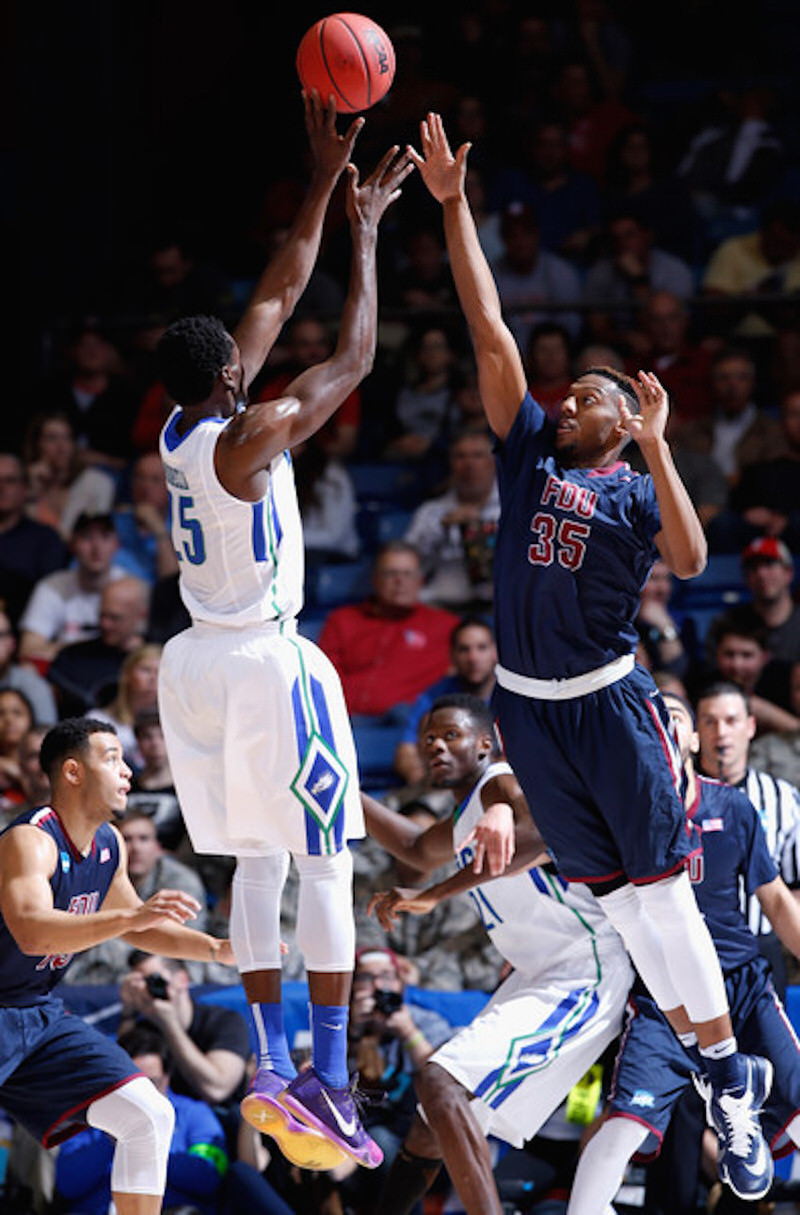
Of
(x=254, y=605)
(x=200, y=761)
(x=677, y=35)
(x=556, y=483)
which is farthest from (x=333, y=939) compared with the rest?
(x=677, y=35)

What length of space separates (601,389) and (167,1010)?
11.2ft

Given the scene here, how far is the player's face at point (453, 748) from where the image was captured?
6.72 metres

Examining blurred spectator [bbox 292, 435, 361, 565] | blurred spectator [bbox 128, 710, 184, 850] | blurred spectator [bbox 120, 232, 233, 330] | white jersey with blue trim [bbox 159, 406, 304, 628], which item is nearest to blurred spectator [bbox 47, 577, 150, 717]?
blurred spectator [bbox 128, 710, 184, 850]

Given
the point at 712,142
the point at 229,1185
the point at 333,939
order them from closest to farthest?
the point at 333,939
the point at 229,1185
the point at 712,142

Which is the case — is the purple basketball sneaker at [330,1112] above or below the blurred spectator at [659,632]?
below

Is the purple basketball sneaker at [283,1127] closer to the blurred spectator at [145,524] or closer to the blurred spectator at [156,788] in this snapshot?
the blurred spectator at [156,788]

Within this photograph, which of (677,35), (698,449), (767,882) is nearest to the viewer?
(767,882)

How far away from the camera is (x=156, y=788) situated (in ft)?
28.9

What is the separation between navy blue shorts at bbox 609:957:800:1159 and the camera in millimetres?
6344

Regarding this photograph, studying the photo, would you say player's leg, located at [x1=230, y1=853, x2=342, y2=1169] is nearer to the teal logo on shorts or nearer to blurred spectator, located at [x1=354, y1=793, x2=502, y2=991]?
the teal logo on shorts

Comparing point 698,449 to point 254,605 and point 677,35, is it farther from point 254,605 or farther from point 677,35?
point 254,605

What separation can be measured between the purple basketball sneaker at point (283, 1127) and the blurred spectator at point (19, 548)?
5.73m

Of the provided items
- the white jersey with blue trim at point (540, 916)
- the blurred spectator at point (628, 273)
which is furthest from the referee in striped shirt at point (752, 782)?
the blurred spectator at point (628, 273)

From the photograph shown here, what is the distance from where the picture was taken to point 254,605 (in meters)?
5.28
